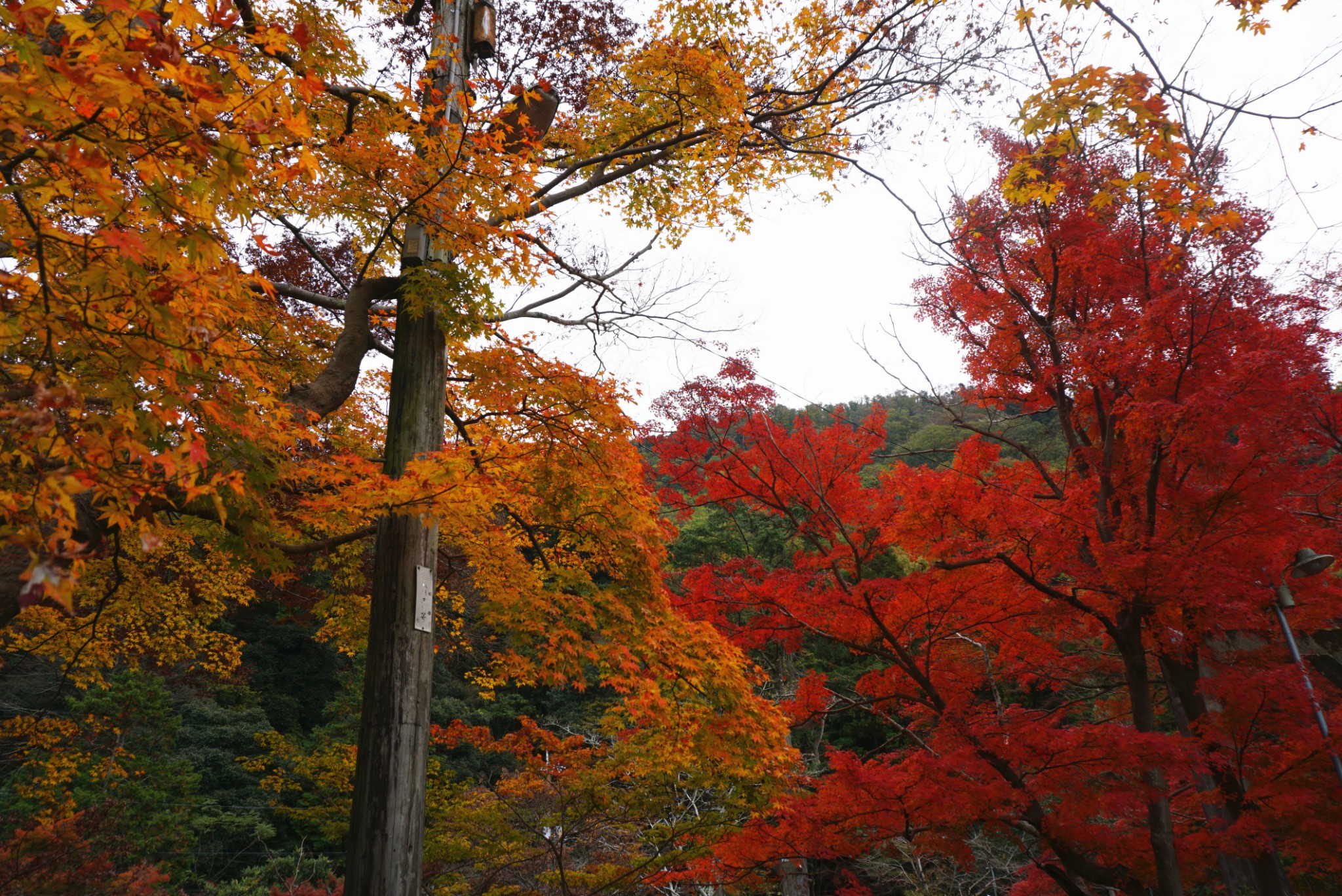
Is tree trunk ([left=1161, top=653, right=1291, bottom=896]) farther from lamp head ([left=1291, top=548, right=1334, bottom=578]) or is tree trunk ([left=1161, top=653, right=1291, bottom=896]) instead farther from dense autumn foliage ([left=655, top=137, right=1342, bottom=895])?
lamp head ([left=1291, top=548, right=1334, bottom=578])

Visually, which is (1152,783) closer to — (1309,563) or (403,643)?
→ (1309,563)

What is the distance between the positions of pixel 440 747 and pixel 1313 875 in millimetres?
16664

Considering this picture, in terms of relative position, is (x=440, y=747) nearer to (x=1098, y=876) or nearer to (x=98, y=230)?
(x=1098, y=876)

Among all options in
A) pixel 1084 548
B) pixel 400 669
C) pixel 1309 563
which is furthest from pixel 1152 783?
pixel 400 669

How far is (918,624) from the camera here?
698 cm

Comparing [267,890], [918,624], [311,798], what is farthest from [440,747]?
[918,624]

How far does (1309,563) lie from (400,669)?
23.6ft

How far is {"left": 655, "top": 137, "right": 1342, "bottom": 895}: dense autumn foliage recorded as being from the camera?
5.50m

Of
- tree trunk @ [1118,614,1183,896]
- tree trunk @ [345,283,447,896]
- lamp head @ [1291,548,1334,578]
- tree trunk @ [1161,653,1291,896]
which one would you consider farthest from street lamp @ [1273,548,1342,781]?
tree trunk @ [345,283,447,896]

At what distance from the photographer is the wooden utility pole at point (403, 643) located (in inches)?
152

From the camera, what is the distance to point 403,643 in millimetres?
4211

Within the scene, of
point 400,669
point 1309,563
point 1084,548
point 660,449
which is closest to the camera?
point 400,669

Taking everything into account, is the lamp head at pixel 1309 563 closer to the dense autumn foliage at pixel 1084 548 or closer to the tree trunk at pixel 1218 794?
the dense autumn foliage at pixel 1084 548

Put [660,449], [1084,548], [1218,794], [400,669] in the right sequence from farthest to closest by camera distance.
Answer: [660,449]
[1084,548]
[1218,794]
[400,669]
